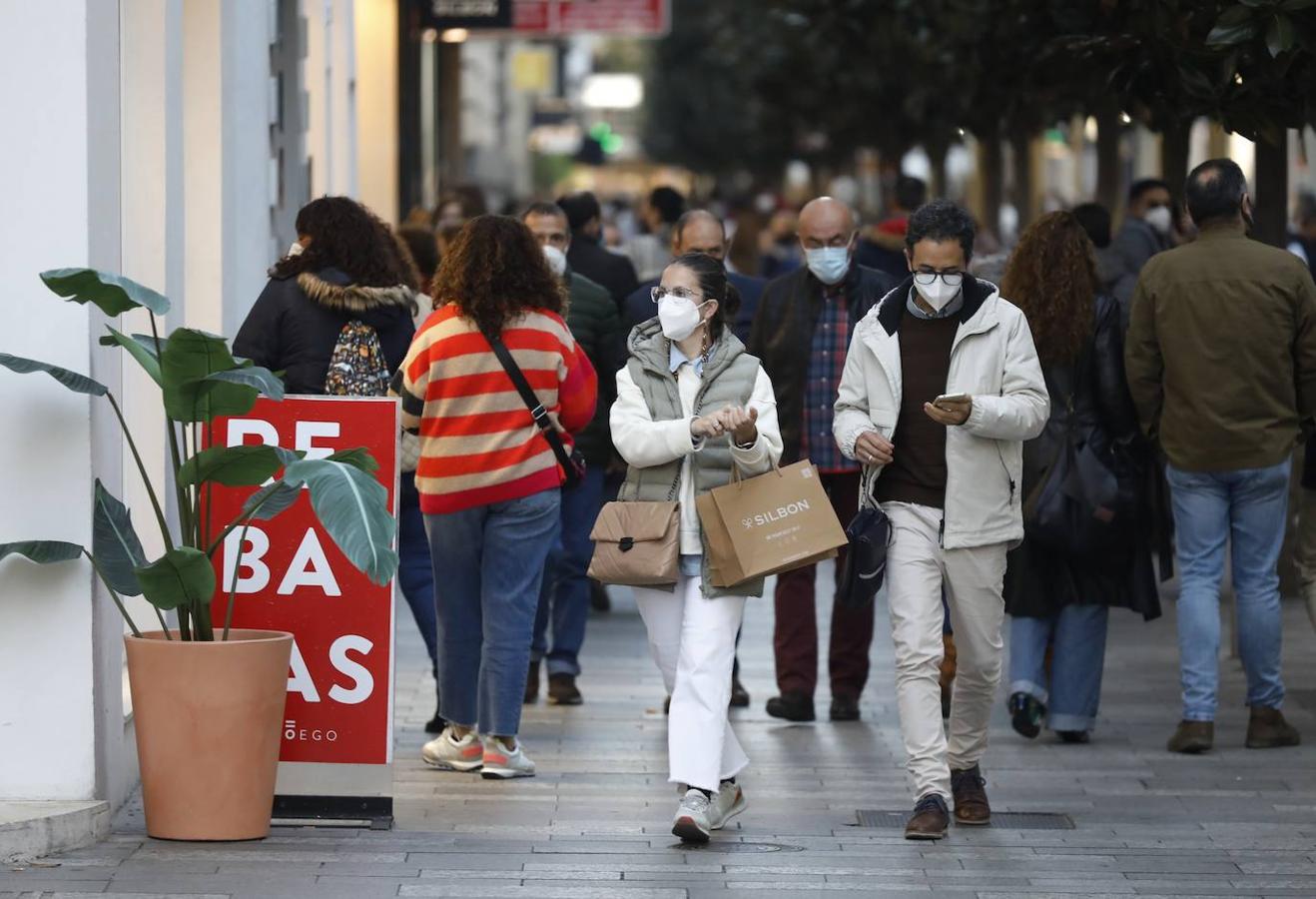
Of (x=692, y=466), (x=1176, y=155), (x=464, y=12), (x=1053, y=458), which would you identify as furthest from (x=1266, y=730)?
(x=464, y=12)

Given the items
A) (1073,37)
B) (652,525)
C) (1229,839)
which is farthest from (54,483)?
(1073,37)

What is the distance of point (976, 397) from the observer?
7047mm

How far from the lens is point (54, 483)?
690cm

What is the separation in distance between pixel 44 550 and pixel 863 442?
242 cm

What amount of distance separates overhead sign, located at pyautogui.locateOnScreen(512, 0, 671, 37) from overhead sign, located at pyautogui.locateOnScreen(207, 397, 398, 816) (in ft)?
49.8

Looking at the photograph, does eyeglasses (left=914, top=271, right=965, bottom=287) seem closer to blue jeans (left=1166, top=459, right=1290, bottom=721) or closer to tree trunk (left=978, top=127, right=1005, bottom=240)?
blue jeans (left=1166, top=459, right=1290, bottom=721)

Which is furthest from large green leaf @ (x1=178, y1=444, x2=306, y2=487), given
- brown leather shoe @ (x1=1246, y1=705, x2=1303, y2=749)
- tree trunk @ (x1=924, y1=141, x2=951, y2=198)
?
tree trunk @ (x1=924, y1=141, x2=951, y2=198)

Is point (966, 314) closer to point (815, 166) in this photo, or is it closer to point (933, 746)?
point (933, 746)

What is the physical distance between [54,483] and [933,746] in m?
2.78

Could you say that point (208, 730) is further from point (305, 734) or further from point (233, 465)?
point (233, 465)

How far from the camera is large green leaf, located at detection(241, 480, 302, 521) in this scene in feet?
21.9

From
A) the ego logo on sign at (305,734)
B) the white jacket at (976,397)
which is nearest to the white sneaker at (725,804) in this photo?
the white jacket at (976,397)

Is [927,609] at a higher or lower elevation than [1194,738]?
higher

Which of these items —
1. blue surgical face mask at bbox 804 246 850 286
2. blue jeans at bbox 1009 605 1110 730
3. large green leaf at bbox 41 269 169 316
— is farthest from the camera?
blue surgical face mask at bbox 804 246 850 286
